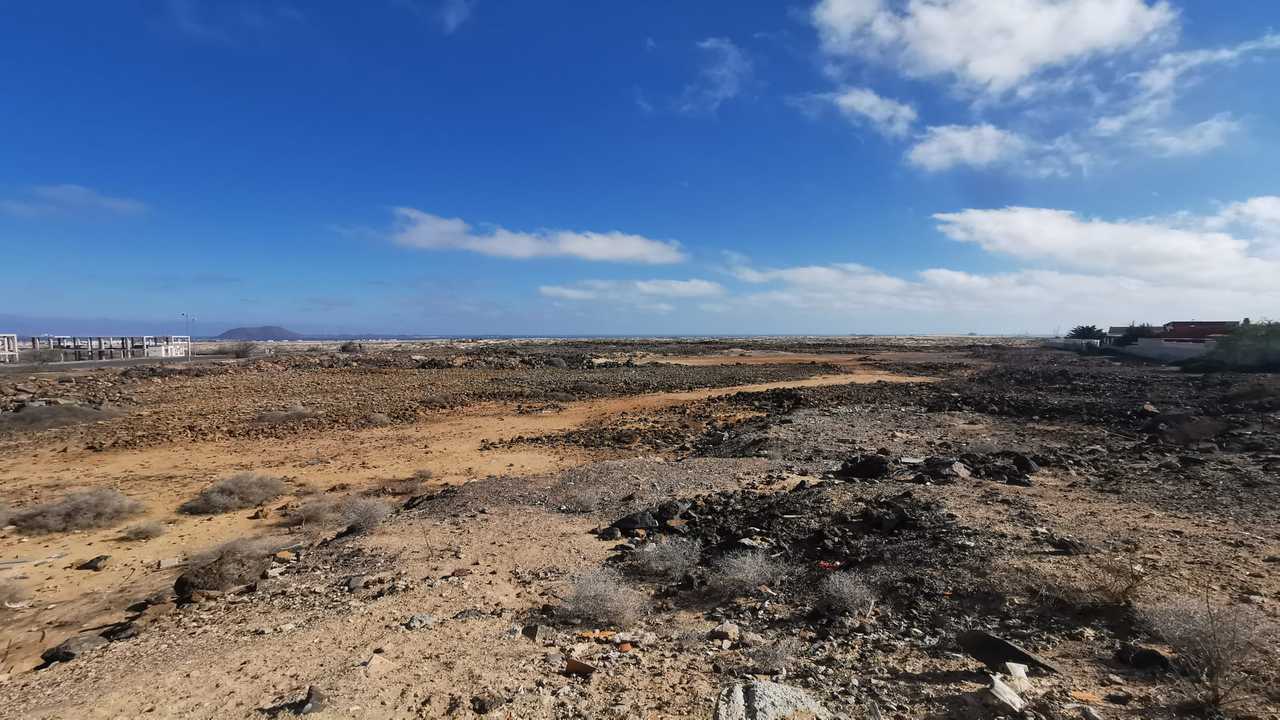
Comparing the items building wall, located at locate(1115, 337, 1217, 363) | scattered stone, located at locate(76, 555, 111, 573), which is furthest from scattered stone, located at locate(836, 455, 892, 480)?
building wall, located at locate(1115, 337, 1217, 363)

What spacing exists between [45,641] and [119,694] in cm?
224

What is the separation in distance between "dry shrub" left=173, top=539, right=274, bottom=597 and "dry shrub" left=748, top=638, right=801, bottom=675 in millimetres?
5764

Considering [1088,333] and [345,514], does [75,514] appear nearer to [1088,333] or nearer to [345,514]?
[345,514]

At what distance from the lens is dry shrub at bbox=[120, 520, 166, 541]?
8.35 m

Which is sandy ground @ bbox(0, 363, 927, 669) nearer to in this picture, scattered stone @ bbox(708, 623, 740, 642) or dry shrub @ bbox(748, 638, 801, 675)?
scattered stone @ bbox(708, 623, 740, 642)

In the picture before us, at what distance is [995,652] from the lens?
165 inches

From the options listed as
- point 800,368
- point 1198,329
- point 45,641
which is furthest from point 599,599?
point 1198,329

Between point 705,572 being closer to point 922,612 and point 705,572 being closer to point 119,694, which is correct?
point 922,612

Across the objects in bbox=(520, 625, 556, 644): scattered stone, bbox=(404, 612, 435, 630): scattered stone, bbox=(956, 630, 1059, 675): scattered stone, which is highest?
bbox=(956, 630, 1059, 675): scattered stone

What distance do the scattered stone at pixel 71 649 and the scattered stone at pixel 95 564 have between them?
2.56 m

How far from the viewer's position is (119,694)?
417 cm

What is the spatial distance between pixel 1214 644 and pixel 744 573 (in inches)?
139

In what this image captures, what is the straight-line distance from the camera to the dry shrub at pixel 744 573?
18.9 ft

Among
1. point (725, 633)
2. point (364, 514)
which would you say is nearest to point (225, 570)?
point (364, 514)
